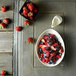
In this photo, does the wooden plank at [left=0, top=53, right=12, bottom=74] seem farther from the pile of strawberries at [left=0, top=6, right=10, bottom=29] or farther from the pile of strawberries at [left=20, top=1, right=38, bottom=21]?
the pile of strawberries at [left=20, top=1, right=38, bottom=21]

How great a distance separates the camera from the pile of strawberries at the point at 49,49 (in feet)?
3.07

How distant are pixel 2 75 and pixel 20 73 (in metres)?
0.15

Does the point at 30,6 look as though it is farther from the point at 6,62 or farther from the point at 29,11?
the point at 6,62

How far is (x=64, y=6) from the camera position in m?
1.03

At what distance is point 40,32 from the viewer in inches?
40.3

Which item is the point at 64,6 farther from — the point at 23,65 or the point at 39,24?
the point at 23,65

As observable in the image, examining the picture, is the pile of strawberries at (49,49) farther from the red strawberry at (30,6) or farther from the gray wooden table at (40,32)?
the red strawberry at (30,6)

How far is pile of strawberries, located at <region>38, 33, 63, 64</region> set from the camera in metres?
0.93

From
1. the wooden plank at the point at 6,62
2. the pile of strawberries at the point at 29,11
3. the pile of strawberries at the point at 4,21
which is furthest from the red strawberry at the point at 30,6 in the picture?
the wooden plank at the point at 6,62

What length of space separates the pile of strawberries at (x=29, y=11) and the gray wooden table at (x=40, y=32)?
7cm

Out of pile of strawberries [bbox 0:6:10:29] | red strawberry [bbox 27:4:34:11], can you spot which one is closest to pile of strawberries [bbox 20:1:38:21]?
red strawberry [bbox 27:4:34:11]

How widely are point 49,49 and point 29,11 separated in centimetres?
31

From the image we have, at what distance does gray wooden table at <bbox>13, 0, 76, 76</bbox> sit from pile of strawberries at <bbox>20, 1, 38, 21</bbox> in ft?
0.23

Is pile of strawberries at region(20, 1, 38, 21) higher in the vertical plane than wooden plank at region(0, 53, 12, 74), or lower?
higher
